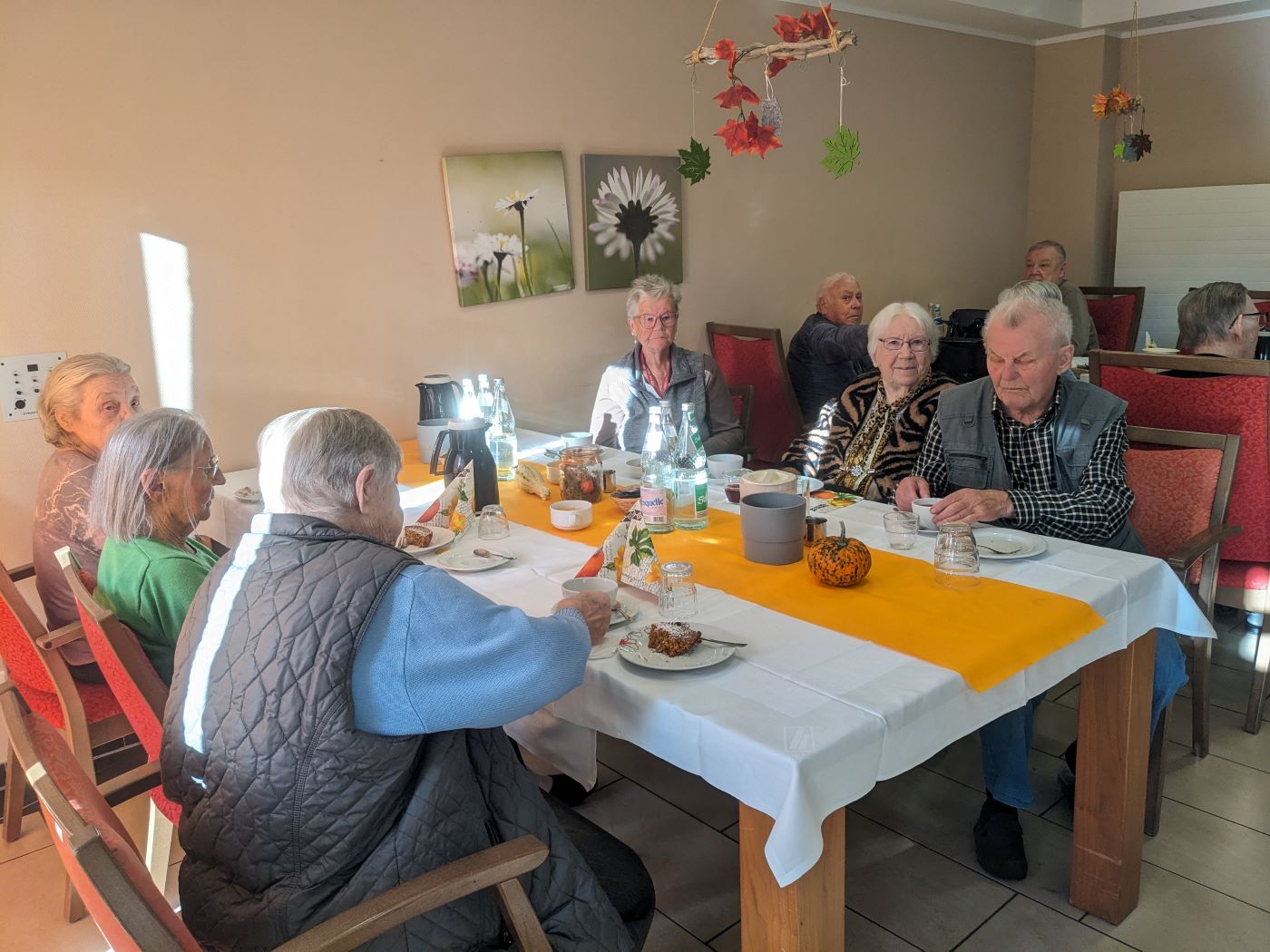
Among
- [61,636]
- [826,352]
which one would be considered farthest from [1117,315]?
[61,636]

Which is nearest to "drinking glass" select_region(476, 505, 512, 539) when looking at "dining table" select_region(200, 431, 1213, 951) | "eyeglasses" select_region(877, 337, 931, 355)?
"dining table" select_region(200, 431, 1213, 951)

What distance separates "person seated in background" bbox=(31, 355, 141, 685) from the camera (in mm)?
2166

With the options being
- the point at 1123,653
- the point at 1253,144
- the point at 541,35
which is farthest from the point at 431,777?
the point at 1253,144

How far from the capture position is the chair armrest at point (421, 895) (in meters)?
1.07

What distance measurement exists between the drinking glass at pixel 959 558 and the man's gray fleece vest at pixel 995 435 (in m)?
0.58

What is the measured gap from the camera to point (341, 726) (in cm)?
115

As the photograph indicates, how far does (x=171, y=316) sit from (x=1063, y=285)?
4012mm

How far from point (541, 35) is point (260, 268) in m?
1.35

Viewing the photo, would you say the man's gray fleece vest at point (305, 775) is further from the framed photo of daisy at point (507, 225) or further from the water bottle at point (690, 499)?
the framed photo of daisy at point (507, 225)

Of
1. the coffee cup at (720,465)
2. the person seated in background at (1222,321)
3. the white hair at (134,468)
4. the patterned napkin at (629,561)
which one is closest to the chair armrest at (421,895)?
the patterned napkin at (629,561)

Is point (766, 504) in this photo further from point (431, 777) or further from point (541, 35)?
point (541, 35)

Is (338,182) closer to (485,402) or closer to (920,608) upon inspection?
(485,402)

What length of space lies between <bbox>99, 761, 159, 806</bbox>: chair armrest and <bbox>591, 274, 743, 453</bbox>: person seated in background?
193 cm

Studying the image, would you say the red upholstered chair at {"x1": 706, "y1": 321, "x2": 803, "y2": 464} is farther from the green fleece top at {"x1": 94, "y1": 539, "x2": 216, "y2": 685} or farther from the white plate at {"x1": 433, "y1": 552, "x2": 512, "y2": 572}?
the green fleece top at {"x1": 94, "y1": 539, "x2": 216, "y2": 685}
